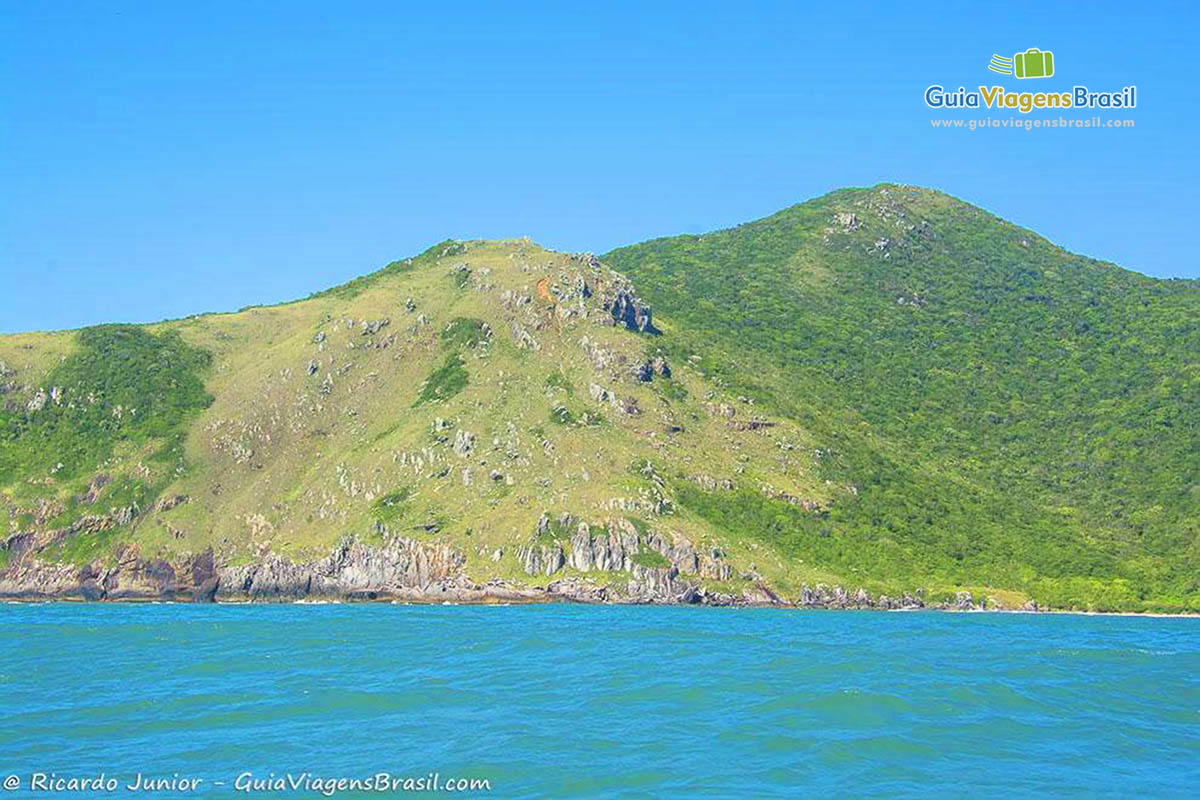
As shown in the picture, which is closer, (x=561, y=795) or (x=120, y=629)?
(x=561, y=795)

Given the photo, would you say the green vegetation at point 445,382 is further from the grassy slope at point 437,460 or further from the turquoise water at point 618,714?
the turquoise water at point 618,714

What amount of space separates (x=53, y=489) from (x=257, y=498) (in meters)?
34.5

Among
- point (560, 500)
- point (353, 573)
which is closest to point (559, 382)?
point (560, 500)

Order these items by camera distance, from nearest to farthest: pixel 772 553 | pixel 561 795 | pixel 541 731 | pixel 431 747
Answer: pixel 561 795 < pixel 431 747 < pixel 541 731 < pixel 772 553

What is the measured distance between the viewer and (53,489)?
18475 cm

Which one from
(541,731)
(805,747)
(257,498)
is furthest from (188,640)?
(257,498)

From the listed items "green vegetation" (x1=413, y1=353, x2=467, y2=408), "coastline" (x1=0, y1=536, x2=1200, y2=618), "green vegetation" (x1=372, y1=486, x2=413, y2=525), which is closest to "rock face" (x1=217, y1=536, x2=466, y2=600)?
"coastline" (x1=0, y1=536, x2=1200, y2=618)

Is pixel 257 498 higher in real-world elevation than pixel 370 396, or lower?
lower

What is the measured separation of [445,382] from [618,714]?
15168 centimetres

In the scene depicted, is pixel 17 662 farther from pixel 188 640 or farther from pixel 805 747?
pixel 805 747

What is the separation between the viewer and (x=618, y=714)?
1635 inches

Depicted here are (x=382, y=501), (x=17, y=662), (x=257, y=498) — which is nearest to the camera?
(x=17, y=662)

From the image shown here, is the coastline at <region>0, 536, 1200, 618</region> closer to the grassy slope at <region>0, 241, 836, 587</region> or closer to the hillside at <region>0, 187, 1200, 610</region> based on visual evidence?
the hillside at <region>0, 187, 1200, 610</region>

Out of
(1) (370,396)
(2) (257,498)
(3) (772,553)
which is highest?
(1) (370,396)
